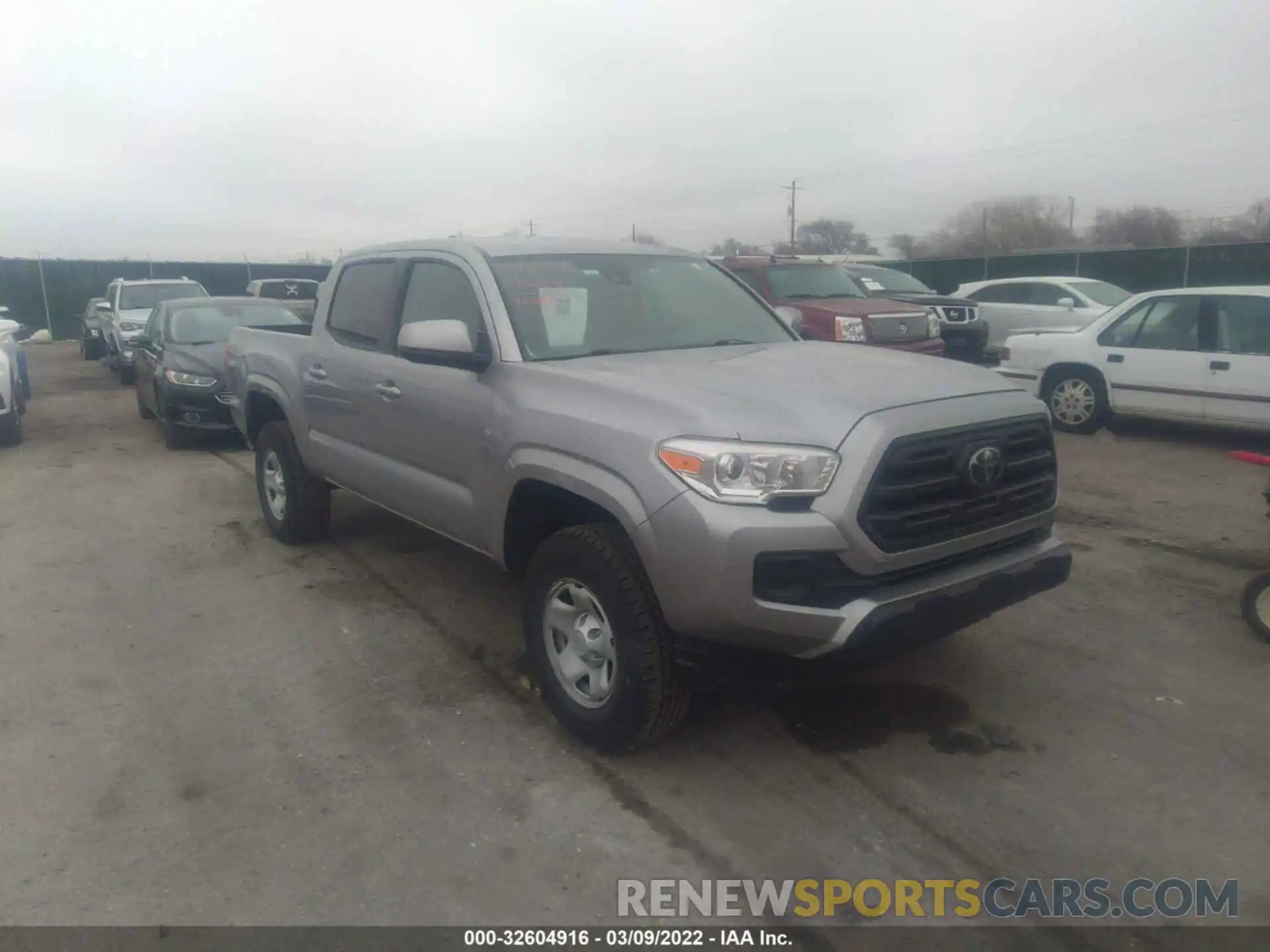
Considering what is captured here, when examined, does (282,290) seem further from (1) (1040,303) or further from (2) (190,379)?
(1) (1040,303)

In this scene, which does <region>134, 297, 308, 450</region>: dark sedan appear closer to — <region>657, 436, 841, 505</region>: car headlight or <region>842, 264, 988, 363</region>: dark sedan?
<region>657, 436, 841, 505</region>: car headlight

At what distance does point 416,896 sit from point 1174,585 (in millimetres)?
4641

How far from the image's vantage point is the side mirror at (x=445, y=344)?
4.15 meters

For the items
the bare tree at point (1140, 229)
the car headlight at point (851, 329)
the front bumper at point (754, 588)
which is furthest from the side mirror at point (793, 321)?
the bare tree at point (1140, 229)

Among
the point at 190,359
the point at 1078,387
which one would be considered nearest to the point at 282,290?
the point at 190,359

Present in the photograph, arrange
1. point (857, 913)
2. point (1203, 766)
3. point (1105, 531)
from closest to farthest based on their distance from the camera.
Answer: point (857, 913)
point (1203, 766)
point (1105, 531)

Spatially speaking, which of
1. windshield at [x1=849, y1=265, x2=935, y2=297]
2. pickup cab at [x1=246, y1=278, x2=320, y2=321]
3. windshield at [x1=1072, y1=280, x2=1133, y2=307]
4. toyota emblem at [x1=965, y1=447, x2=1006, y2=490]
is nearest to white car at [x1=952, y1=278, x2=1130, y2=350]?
windshield at [x1=1072, y1=280, x2=1133, y2=307]

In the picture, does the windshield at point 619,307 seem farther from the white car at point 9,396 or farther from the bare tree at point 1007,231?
the bare tree at point 1007,231

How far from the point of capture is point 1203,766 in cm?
367

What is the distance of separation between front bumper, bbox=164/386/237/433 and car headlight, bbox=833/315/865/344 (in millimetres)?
6288

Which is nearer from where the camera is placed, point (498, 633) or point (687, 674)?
Result: point (687, 674)

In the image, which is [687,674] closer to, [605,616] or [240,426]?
[605,616]

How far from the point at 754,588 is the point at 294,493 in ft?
13.5

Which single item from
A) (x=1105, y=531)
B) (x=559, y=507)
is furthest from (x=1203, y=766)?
(x=1105, y=531)
